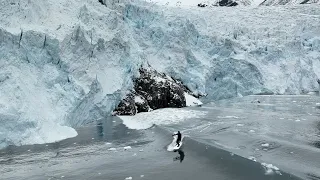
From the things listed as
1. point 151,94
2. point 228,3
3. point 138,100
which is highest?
point 228,3

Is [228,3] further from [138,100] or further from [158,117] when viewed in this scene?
[158,117]

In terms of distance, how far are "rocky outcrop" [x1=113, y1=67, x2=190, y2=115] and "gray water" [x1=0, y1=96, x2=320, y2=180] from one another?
14.1ft

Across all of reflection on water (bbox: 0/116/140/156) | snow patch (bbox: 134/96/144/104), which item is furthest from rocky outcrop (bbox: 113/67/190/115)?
reflection on water (bbox: 0/116/140/156)

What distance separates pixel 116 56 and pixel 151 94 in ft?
12.8

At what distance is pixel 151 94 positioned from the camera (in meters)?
26.6

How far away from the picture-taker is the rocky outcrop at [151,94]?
83.0ft

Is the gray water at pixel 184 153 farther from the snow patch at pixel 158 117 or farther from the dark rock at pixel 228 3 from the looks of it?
the dark rock at pixel 228 3

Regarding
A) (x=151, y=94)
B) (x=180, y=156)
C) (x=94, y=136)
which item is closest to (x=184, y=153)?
(x=180, y=156)

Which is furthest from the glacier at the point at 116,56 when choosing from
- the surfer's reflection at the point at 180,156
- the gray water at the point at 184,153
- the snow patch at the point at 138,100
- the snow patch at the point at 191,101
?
the surfer's reflection at the point at 180,156

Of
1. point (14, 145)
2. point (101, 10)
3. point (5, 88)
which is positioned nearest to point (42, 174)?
point (14, 145)

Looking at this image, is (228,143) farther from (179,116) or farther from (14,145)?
(14,145)

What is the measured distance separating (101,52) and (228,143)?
12.0 metres

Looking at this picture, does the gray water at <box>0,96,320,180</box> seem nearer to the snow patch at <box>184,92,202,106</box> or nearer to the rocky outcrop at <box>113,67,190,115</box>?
the rocky outcrop at <box>113,67,190,115</box>

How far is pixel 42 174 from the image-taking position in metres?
12.3
